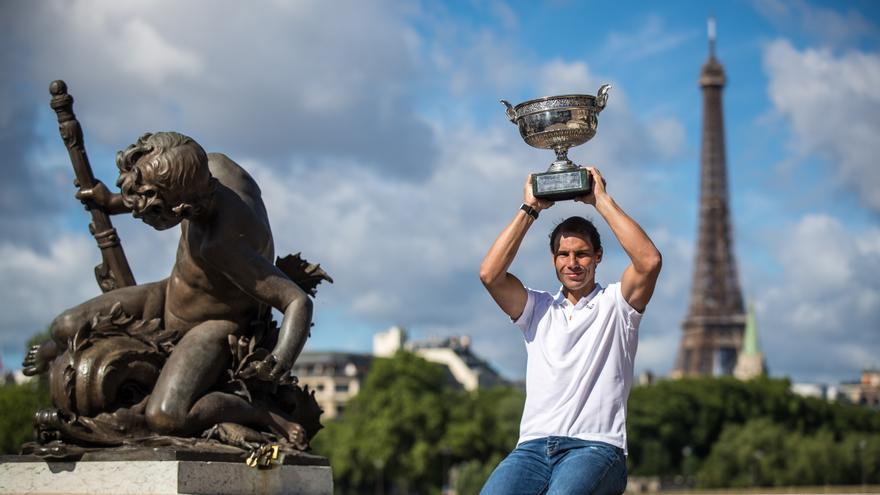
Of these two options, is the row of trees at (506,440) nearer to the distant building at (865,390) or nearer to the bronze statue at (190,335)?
the bronze statue at (190,335)

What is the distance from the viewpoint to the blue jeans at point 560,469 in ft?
20.9

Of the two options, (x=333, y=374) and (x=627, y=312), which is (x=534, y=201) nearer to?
(x=627, y=312)

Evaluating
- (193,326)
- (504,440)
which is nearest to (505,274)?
(193,326)

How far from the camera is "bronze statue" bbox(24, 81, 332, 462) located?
909 centimetres

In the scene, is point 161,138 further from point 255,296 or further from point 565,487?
point 565,487

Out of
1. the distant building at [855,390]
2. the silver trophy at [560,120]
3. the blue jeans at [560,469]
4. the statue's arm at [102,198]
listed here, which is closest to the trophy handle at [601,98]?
the silver trophy at [560,120]

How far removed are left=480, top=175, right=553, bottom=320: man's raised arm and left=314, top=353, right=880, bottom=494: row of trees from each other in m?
59.2

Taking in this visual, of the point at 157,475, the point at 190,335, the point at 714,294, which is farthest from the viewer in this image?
the point at 714,294

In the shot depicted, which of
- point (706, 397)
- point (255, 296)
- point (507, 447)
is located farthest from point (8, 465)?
point (706, 397)

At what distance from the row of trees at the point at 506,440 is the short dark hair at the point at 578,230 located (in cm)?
5922

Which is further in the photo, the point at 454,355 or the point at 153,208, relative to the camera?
the point at 454,355

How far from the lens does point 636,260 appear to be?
6852 mm

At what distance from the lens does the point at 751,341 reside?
16062cm

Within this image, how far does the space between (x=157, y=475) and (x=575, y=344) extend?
10.5 feet
